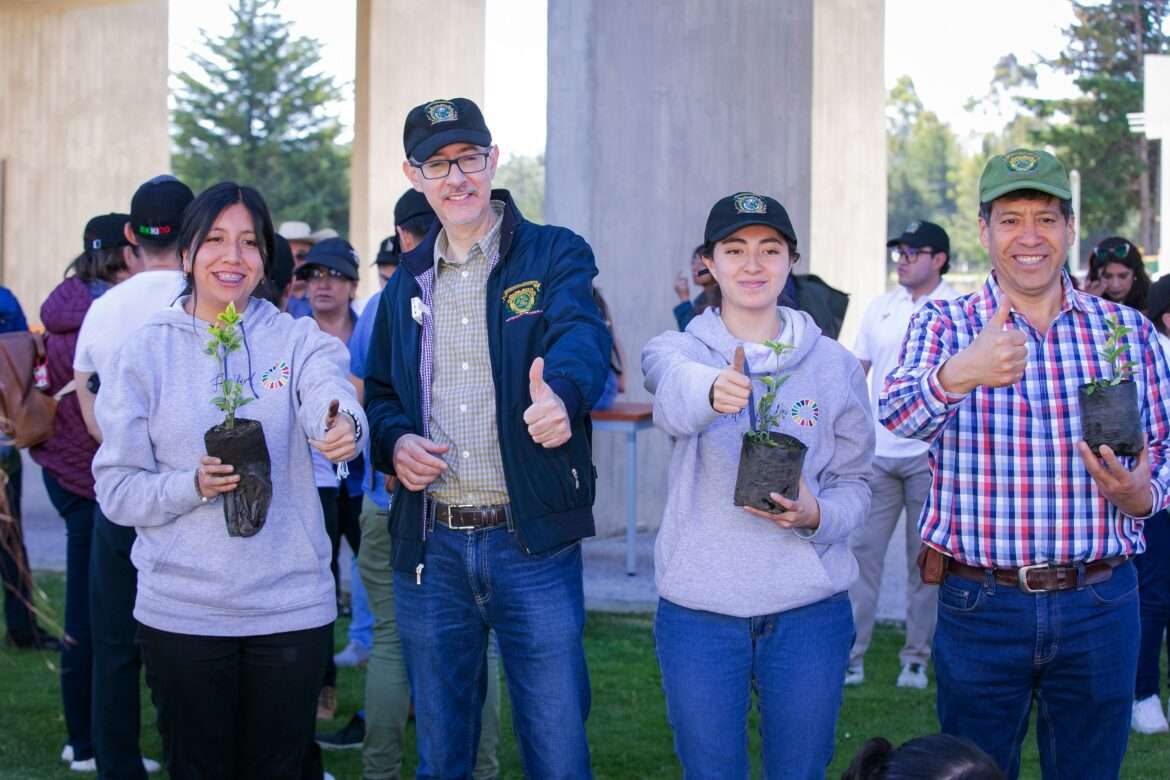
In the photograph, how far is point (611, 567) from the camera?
29.0ft

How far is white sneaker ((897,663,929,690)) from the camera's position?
6262mm

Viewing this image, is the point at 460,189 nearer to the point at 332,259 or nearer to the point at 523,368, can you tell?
the point at 523,368

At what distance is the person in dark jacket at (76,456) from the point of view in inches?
192

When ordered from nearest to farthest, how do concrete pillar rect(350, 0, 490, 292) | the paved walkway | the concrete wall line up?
the paved walkway
the concrete wall
concrete pillar rect(350, 0, 490, 292)

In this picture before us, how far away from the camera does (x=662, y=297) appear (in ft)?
31.2

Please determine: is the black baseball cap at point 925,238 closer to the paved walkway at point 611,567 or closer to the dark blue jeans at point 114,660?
the paved walkway at point 611,567

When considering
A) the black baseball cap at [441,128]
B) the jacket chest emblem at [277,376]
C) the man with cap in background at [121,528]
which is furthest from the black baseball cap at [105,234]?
the black baseball cap at [441,128]

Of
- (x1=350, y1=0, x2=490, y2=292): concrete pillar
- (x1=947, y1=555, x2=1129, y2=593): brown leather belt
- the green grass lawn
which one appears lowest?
the green grass lawn

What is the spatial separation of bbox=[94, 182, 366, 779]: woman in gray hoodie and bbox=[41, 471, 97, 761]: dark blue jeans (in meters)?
1.59

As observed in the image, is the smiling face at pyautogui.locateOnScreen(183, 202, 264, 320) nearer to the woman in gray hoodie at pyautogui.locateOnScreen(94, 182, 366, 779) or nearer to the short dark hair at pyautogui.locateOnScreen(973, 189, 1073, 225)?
the woman in gray hoodie at pyautogui.locateOnScreen(94, 182, 366, 779)

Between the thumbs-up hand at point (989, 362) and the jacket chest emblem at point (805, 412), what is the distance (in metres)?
0.34

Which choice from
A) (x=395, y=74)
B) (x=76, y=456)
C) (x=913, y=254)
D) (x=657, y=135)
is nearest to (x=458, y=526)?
(x=76, y=456)

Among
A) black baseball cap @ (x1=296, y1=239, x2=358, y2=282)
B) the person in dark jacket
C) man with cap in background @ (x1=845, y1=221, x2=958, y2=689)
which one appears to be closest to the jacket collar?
the person in dark jacket

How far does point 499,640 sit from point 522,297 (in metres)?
0.87
